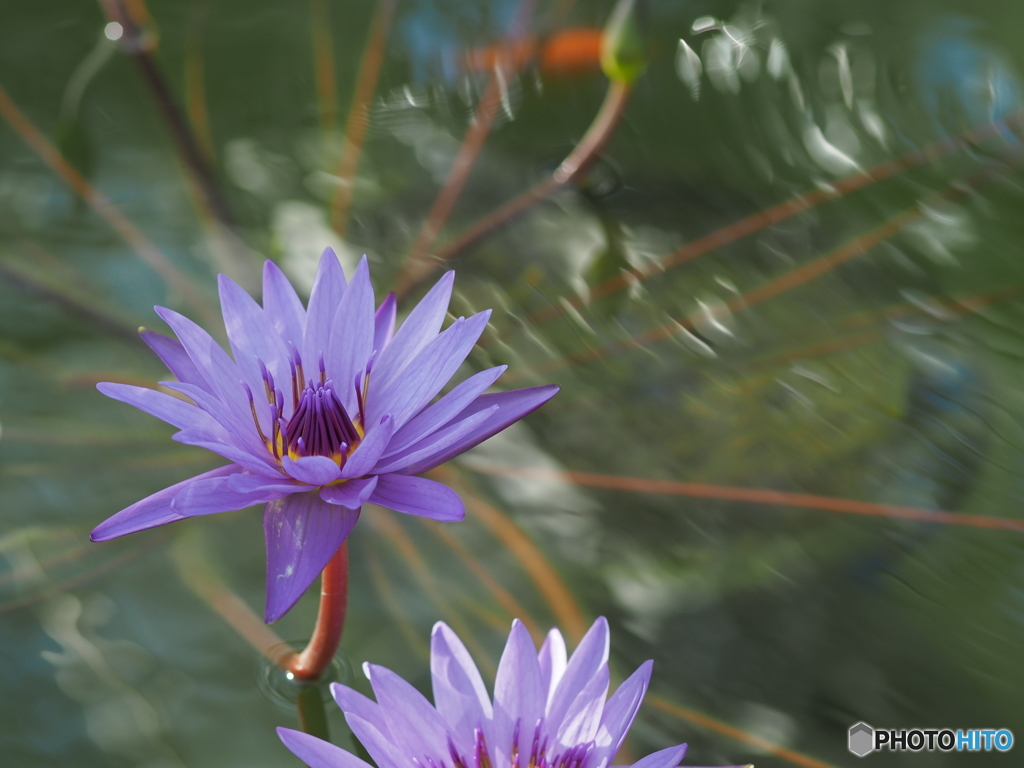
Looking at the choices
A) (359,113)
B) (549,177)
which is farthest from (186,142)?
(549,177)

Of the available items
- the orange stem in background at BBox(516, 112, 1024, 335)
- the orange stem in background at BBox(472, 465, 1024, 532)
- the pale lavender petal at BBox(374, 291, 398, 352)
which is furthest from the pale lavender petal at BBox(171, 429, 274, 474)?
the orange stem in background at BBox(516, 112, 1024, 335)

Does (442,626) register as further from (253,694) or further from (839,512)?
(839,512)

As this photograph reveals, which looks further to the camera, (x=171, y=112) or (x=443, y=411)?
(x=171, y=112)

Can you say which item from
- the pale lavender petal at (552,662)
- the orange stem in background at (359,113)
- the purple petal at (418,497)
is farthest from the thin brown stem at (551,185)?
the pale lavender petal at (552,662)

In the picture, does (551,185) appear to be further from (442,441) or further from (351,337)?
(442,441)

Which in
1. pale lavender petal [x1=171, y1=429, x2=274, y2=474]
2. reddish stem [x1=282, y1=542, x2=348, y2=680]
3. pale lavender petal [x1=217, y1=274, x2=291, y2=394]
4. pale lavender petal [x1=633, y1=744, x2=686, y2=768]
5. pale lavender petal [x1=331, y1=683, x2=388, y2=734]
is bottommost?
pale lavender petal [x1=633, y1=744, x2=686, y2=768]

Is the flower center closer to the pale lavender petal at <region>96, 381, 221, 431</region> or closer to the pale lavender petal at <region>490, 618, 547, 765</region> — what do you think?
the pale lavender petal at <region>96, 381, 221, 431</region>
